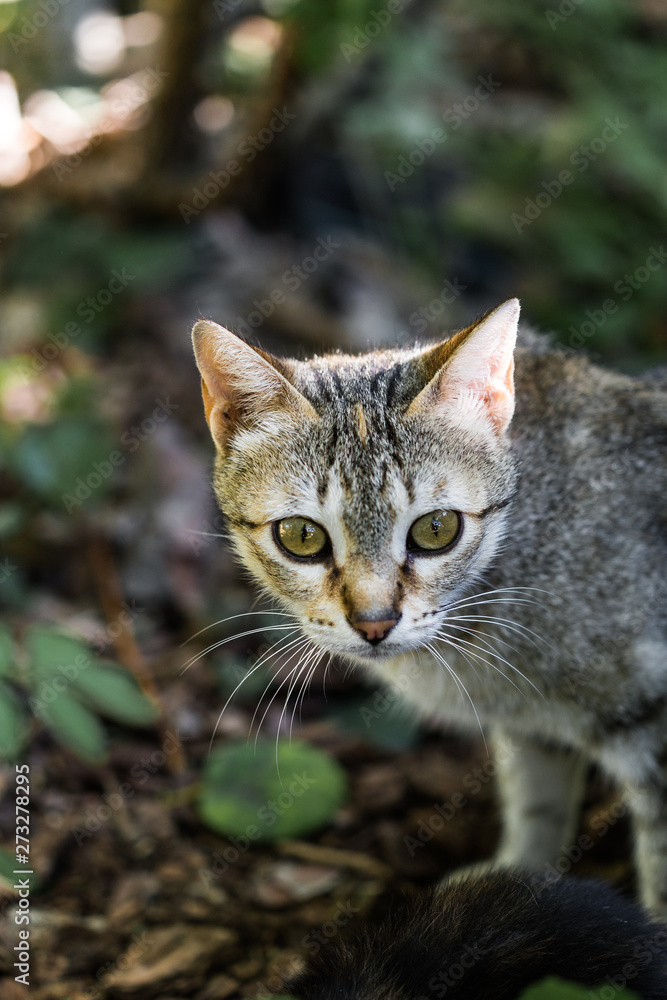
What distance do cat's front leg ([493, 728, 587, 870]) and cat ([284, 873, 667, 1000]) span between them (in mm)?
1193

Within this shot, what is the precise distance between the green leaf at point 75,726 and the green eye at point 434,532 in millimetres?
1208

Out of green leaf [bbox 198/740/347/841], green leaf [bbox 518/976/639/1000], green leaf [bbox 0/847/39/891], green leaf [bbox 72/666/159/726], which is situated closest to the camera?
green leaf [bbox 518/976/639/1000]

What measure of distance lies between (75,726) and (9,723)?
0.37 meters

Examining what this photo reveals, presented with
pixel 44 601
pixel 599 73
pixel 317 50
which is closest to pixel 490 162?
pixel 599 73

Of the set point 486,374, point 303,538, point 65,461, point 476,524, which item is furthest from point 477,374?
point 65,461

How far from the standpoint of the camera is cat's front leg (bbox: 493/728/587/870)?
11.8ft

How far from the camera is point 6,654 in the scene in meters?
2.62

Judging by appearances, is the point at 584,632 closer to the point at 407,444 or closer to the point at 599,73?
the point at 407,444

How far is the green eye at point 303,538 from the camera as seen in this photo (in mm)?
2652

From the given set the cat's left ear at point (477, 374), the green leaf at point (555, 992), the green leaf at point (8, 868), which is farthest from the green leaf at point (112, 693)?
the green leaf at point (555, 992)

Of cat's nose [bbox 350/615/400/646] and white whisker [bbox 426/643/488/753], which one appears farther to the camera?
white whisker [bbox 426/643/488/753]

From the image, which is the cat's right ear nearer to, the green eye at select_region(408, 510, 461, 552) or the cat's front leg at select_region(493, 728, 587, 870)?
the green eye at select_region(408, 510, 461, 552)

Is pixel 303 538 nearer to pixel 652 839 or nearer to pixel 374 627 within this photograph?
pixel 374 627

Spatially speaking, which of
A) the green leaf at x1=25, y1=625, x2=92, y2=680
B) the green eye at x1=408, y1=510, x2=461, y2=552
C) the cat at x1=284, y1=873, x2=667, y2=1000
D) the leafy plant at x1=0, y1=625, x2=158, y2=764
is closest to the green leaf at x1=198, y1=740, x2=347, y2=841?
the leafy plant at x1=0, y1=625, x2=158, y2=764
